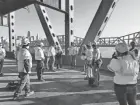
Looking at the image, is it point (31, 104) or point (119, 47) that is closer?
point (119, 47)

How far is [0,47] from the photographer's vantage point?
325 inches

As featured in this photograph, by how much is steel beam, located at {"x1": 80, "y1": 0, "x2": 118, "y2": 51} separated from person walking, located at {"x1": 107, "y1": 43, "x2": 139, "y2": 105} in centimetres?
758

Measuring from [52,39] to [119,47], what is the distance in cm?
984

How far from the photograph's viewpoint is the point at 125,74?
8.37 ft

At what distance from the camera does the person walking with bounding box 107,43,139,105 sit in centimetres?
254

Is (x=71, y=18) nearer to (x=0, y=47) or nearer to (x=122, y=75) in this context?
(x=0, y=47)

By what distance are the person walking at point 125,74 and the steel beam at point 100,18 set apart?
7581mm

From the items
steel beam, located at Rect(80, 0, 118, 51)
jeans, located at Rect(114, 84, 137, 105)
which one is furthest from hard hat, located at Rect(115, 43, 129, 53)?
steel beam, located at Rect(80, 0, 118, 51)

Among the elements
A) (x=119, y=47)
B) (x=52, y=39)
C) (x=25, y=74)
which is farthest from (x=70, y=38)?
(x=119, y=47)

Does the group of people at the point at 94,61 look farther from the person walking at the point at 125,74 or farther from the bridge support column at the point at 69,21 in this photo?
the bridge support column at the point at 69,21

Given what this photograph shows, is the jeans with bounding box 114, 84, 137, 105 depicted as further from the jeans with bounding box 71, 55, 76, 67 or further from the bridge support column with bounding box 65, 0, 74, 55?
the bridge support column with bounding box 65, 0, 74, 55

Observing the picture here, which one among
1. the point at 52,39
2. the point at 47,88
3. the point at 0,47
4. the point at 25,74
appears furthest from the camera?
the point at 52,39

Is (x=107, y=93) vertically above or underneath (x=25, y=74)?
underneath

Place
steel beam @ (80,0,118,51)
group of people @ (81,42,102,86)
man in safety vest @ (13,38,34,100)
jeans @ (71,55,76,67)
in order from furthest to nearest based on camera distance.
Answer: jeans @ (71,55,76,67)
steel beam @ (80,0,118,51)
group of people @ (81,42,102,86)
man in safety vest @ (13,38,34,100)
